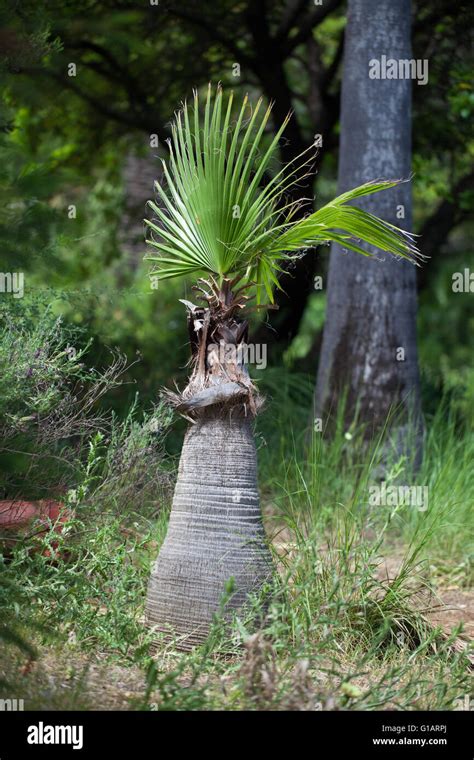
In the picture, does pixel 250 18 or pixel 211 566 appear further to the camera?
pixel 250 18

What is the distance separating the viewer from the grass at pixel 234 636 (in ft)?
11.6

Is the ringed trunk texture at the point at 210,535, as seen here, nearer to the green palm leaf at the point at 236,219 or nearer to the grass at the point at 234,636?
the grass at the point at 234,636

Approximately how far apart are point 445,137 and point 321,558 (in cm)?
702

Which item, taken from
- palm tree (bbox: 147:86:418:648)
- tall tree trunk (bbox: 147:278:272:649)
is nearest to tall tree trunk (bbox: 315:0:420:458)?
palm tree (bbox: 147:86:418:648)

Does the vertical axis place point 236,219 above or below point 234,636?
above

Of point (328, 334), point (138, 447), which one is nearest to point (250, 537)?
point (138, 447)

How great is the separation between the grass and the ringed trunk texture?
0.38 feet

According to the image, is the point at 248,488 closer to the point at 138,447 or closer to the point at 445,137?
the point at 138,447

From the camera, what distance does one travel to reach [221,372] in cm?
441

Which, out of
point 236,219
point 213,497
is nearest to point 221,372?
point 213,497

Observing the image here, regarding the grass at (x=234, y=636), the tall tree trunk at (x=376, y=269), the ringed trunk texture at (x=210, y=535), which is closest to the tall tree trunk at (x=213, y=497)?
the ringed trunk texture at (x=210, y=535)

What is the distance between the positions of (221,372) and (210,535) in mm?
713

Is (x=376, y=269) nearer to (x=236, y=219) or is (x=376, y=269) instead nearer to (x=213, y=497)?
(x=236, y=219)

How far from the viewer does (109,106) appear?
11.2 metres
